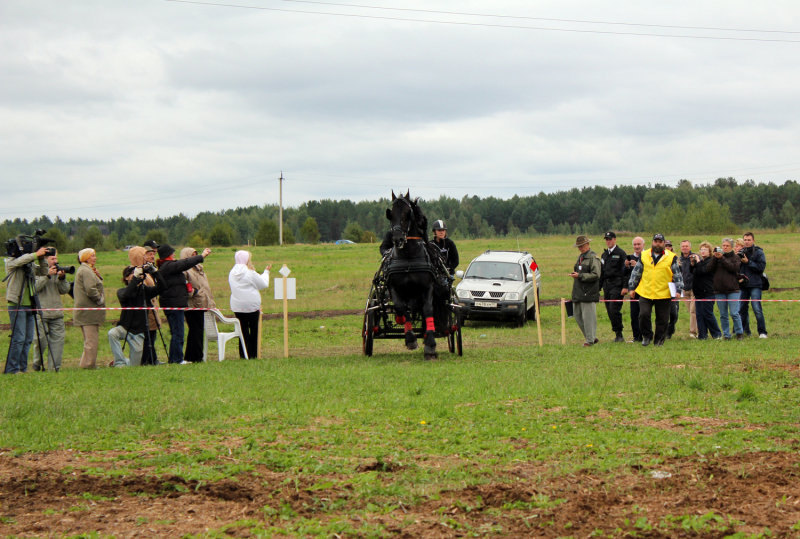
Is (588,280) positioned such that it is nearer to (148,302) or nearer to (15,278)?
(148,302)

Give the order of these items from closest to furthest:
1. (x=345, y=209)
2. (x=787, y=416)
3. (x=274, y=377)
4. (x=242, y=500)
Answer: (x=242, y=500), (x=787, y=416), (x=274, y=377), (x=345, y=209)

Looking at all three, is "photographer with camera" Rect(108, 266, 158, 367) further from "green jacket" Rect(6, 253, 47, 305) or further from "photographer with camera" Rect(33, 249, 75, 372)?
"green jacket" Rect(6, 253, 47, 305)

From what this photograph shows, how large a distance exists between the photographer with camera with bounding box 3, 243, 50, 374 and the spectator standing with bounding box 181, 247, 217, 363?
8.26 feet

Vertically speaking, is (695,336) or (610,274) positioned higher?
(610,274)

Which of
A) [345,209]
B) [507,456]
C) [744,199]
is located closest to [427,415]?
[507,456]

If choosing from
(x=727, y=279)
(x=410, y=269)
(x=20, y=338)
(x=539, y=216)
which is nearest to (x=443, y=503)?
(x=410, y=269)

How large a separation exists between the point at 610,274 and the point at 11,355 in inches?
445

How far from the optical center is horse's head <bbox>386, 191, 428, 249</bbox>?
12.8 meters

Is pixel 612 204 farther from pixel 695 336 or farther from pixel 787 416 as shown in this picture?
pixel 787 416

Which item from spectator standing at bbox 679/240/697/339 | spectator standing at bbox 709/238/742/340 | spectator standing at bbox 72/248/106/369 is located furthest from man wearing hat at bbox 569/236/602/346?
spectator standing at bbox 72/248/106/369

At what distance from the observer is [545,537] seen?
191 inches

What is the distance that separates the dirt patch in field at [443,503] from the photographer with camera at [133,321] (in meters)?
7.34

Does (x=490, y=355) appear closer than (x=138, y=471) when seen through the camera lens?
No

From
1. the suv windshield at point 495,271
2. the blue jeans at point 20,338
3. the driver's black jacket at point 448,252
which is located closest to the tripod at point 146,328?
the blue jeans at point 20,338
